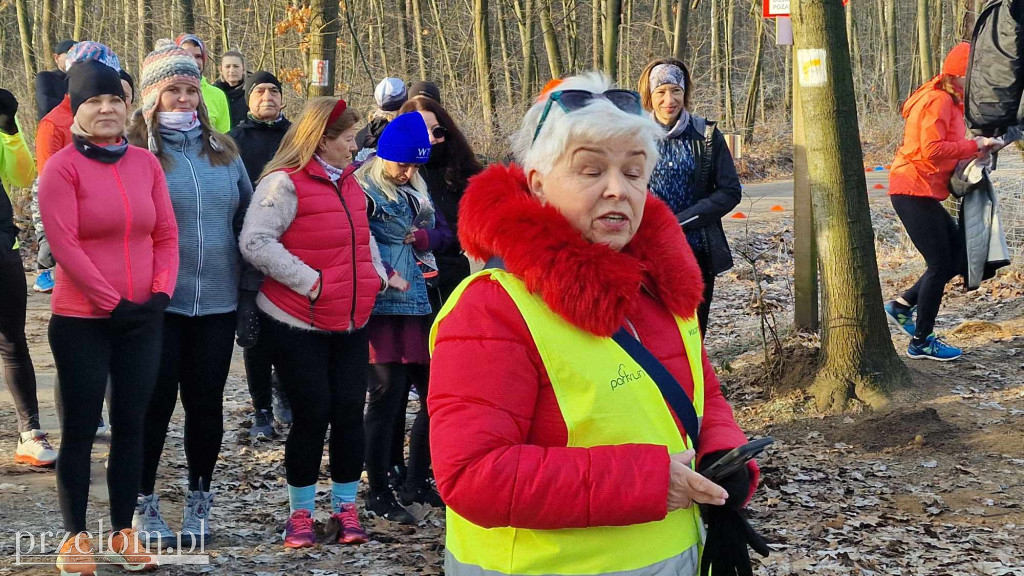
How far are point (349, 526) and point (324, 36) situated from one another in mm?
6779

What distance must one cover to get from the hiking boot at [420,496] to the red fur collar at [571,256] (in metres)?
3.74

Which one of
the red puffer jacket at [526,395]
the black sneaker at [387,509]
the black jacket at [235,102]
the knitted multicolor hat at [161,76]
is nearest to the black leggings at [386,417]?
the black sneaker at [387,509]

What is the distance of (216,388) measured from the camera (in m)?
5.06

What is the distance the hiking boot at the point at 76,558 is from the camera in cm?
445

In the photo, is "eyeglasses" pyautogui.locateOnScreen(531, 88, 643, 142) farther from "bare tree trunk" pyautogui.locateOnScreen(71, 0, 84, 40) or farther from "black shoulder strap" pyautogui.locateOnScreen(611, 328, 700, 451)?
"bare tree trunk" pyautogui.locateOnScreen(71, 0, 84, 40)

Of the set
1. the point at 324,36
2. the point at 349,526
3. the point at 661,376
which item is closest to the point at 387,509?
the point at 349,526

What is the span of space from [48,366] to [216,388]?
483 cm

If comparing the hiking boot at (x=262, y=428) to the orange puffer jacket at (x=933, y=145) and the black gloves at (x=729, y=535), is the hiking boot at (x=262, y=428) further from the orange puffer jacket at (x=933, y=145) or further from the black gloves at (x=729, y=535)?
the black gloves at (x=729, y=535)

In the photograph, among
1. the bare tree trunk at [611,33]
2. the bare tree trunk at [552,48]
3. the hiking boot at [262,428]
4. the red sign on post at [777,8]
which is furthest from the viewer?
the bare tree trunk at [552,48]

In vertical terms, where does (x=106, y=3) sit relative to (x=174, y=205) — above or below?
above

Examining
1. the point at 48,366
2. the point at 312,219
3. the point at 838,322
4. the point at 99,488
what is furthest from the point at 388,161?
the point at 48,366

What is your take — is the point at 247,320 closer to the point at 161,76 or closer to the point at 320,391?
the point at 320,391

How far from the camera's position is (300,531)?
5.14 m

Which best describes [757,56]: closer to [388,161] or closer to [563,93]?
[388,161]
